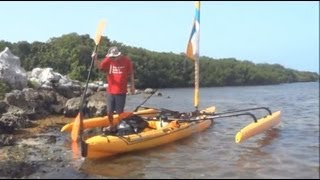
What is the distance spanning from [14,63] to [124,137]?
59.9 feet

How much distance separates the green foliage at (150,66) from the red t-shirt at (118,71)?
1792cm

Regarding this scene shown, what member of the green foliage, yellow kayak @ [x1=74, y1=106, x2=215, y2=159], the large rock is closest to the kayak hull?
yellow kayak @ [x1=74, y1=106, x2=215, y2=159]

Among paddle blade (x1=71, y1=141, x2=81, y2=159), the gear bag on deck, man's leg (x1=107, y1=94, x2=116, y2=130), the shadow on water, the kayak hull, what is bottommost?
paddle blade (x1=71, y1=141, x2=81, y2=159)

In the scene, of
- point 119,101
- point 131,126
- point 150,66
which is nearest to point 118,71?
point 119,101

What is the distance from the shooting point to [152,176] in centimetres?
914

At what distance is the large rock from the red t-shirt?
14.8m

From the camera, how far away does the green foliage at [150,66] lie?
60.7 m

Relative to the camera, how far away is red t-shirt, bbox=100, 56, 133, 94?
12203mm

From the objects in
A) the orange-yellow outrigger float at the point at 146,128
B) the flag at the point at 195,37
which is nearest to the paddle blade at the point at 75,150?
the orange-yellow outrigger float at the point at 146,128

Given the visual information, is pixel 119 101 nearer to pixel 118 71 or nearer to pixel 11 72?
pixel 118 71

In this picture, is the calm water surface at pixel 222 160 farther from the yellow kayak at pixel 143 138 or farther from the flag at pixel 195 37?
the flag at pixel 195 37

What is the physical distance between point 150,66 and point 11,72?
58.7 meters

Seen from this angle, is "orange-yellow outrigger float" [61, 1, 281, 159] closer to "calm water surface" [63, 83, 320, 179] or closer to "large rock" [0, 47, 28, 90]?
"calm water surface" [63, 83, 320, 179]

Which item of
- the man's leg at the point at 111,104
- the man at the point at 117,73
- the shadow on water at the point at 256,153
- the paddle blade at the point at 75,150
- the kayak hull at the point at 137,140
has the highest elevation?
the man at the point at 117,73
